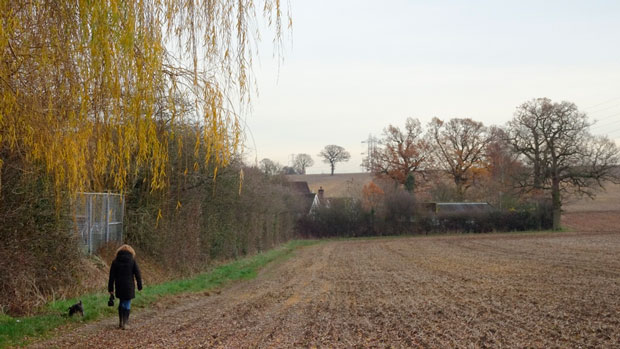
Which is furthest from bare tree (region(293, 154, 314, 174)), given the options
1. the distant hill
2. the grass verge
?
the grass verge

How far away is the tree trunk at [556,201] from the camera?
50197 mm

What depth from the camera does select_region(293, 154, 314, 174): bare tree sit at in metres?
116

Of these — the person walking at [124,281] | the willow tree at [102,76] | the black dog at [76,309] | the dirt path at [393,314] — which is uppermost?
the willow tree at [102,76]

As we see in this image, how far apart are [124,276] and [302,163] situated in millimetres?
107120

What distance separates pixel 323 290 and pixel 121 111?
9363mm

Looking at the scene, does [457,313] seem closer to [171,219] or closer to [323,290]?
[323,290]

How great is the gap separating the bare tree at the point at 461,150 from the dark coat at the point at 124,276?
191 ft

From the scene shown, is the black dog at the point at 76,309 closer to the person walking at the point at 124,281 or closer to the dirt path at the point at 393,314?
the dirt path at the point at 393,314

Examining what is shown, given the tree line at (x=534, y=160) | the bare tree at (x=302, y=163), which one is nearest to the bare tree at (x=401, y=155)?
the tree line at (x=534, y=160)

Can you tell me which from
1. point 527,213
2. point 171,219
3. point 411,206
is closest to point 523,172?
point 527,213

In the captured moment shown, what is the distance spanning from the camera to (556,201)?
51.3 m

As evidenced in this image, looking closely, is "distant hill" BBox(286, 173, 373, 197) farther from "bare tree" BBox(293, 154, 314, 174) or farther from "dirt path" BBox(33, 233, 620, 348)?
"dirt path" BBox(33, 233, 620, 348)

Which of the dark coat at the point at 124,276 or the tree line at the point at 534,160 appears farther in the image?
the tree line at the point at 534,160

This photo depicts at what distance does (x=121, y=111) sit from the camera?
245 inches
